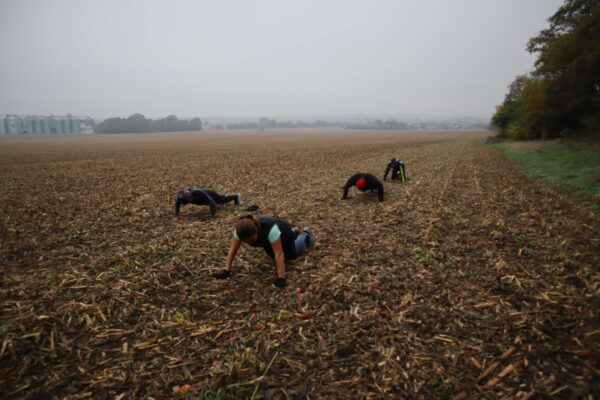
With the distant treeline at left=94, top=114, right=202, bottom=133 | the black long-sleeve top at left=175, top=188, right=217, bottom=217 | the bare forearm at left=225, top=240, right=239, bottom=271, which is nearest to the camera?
the bare forearm at left=225, top=240, right=239, bottom=271

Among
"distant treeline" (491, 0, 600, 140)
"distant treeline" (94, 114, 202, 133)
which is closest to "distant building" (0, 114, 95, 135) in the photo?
"distant treeline" (94, 114, 202, 133)

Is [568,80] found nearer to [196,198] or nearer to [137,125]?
[196,198]

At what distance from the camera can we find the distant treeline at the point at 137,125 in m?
151

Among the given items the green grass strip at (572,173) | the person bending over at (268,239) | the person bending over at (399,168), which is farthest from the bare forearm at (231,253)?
A: the green grass strip at (572,173)

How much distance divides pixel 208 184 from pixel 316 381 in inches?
578

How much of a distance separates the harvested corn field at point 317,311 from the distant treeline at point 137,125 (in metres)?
168

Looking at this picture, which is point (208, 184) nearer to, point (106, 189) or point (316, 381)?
point (106, 189)

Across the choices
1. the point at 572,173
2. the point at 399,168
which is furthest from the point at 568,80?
the point at 399,168

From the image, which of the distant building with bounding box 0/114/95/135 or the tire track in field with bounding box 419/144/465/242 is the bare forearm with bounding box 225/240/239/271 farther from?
the distant building with bounding box 0/114/95/135

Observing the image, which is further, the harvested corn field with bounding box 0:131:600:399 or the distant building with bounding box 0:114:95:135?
the distant building with bounding box 0:114:95:135

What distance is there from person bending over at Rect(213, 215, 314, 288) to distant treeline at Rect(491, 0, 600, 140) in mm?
29479

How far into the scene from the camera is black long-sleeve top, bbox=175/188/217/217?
30.2ft

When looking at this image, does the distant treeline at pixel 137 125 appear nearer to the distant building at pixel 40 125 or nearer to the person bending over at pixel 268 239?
the distant building at pixel 40 125

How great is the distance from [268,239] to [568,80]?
3717cm
